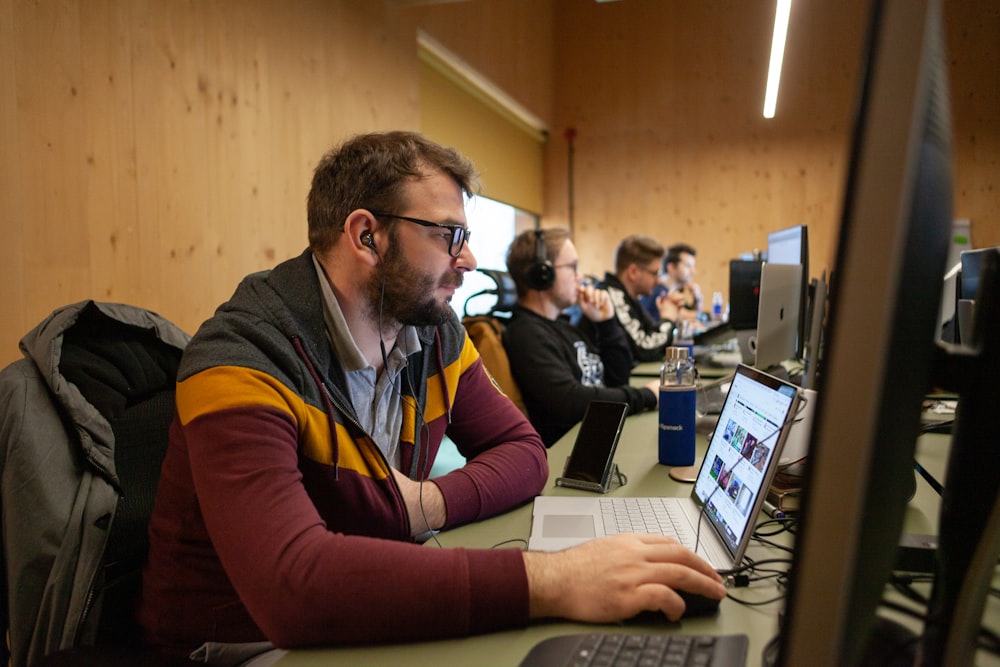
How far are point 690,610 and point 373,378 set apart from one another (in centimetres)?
71

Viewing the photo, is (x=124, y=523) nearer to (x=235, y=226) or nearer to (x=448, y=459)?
(x=235, y=226)

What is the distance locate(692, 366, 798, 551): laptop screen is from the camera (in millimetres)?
889

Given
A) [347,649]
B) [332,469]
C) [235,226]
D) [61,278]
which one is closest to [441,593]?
[347,649]

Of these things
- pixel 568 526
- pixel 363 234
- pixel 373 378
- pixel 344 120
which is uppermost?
pixel 344 120

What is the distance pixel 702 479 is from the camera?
1193 mm

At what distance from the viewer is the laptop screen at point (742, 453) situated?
889 millimetres

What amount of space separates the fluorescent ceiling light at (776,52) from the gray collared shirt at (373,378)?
102 centimetres

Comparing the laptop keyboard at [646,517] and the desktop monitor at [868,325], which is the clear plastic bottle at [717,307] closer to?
the laptop keyboard at [646,517]

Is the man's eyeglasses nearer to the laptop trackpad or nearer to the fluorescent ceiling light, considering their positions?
the laptop trackpad

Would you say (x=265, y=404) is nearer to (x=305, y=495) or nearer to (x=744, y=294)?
(x=305, y=495)

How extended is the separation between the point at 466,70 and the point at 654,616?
15.6 ft

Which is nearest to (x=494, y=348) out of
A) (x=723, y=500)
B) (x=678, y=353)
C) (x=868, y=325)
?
(x=678, y=353)

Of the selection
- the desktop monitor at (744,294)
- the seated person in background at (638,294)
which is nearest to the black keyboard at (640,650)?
the desktop monitor at (744,294)

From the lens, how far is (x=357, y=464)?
108 cm
